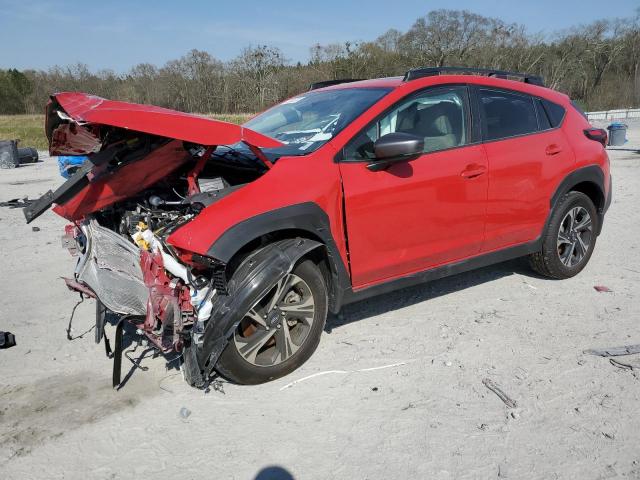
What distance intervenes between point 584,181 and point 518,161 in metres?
1.00

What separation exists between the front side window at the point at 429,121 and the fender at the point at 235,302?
1012 millimetres

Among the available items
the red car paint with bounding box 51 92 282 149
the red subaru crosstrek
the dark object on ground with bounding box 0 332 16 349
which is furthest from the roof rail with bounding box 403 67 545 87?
the dark object on ground with bounding box 0 332 16 349

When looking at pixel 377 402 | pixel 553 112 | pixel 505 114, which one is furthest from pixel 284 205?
pixel 553 112

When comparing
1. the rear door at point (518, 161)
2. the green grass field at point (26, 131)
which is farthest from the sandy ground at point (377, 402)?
the green grass field at point (26, 131)

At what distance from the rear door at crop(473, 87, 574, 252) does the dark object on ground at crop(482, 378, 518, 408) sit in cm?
137

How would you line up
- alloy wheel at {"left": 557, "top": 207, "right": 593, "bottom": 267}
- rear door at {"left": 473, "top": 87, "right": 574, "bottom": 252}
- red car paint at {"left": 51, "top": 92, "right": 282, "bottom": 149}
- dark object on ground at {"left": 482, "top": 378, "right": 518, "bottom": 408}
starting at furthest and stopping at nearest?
alloy wheel at {"left": 557, "top": 207, "right": 593, "bottom": 267}, rear door at {"left": 473, "top": 87, "right": 574, "bottom": 252}, dark object on ground at {"left": 482, "top": 378, "right": 518, "bottom": 408}, red car paint at {"left": 51, "top": 92, "right": 282, "bottom": 149}

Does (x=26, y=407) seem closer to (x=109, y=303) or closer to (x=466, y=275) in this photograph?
(x=109, y=303)

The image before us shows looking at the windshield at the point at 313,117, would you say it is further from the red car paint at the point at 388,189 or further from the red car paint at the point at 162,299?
the red car paint at the point at 162,299

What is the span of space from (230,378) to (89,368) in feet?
3.82

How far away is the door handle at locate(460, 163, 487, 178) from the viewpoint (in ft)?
13.5

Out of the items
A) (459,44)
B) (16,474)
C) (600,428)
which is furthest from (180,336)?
(459,44)

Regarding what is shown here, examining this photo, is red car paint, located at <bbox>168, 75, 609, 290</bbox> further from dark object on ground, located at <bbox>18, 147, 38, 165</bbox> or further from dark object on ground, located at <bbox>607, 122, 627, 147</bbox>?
dark object on ground, located at <bbox>18, 147, 38, 165</bbox>

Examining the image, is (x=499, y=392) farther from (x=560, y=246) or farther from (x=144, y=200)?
(x=144, y=200)

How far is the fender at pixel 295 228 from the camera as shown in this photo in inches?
122
